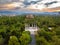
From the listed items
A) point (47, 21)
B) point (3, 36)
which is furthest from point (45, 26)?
point (3, 36)

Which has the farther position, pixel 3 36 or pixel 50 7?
pixel 50 7

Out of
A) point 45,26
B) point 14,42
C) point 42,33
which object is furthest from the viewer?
point 45,26

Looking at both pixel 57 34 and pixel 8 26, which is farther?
pixel 8 26

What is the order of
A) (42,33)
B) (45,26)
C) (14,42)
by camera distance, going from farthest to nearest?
(45,26)
(42,33)
(14,42)

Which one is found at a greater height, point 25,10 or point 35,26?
point 25,10

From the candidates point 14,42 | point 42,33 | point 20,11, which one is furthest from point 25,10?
point 14,42

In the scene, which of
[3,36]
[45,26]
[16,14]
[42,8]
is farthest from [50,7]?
[3,36]

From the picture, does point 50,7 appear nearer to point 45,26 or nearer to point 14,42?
point 45,26

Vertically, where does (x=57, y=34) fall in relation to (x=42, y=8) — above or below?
below

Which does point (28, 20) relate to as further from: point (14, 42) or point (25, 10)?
point (14, 42)
